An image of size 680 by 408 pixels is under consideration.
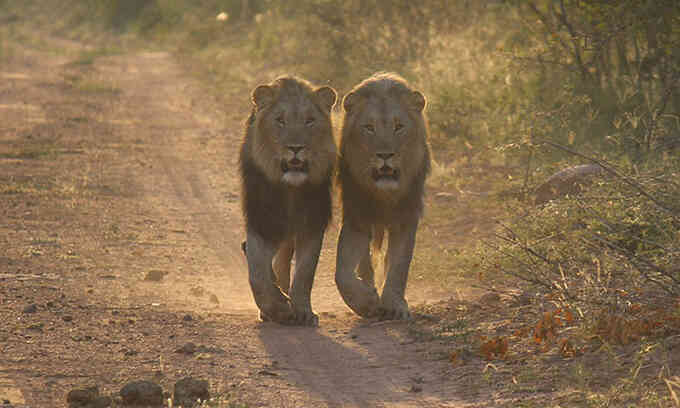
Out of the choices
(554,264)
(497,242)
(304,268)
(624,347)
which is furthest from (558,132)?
(624,347)

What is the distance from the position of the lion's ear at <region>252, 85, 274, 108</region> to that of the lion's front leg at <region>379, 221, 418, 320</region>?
118 cm

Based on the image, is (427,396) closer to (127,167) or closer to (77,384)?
(77,384)

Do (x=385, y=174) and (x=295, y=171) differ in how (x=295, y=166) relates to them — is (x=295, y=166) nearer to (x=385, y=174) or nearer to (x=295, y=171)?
(x=295, y=171)

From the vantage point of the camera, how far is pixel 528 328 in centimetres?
576

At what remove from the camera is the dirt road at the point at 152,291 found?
16.6 feet

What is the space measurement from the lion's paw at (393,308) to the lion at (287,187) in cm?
44

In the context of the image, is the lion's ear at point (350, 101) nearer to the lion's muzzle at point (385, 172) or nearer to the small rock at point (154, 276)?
the lion's muzzle at point (385, 172)

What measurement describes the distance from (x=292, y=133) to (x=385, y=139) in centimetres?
59

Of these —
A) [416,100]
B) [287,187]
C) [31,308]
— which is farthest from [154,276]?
[416,100]

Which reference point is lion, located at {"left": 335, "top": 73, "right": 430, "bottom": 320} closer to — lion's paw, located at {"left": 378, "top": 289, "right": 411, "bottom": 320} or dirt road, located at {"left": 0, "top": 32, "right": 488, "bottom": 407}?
lion's paw, located at {"left": 378, "top": 289, "right": 411, "bottom": 320}

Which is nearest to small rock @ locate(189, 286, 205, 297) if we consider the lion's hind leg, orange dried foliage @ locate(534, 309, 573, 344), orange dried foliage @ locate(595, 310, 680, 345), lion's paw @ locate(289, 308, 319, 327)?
the lion's hind leg

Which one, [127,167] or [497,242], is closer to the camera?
A: [497,242]

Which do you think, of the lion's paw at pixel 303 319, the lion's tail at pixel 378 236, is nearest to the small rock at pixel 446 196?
the lion's tail at pixel 378 236

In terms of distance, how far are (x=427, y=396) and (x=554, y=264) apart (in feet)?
6.52
